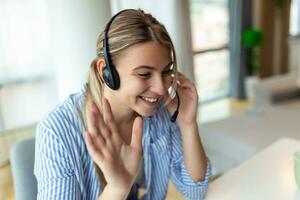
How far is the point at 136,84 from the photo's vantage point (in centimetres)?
87

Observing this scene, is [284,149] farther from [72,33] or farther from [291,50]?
[291,50]

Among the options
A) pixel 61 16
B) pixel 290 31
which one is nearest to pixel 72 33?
pixel 61 16

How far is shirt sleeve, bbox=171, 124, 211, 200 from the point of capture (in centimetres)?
103

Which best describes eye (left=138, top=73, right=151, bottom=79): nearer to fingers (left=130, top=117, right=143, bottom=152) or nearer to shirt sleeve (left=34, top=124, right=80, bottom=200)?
fingers (left=130, top=117, right=143, bottom=152)

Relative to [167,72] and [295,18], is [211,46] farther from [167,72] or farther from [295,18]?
[167,72]

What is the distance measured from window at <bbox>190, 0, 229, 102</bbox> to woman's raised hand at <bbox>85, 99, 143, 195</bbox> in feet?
9.83

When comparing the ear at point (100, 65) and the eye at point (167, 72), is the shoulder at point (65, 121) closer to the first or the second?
the ear at point (100, 65)

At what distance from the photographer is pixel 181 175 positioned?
1098 mm

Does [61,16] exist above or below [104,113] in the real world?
above

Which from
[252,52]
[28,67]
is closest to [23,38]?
[28,67]

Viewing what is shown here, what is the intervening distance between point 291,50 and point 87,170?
12.8ft

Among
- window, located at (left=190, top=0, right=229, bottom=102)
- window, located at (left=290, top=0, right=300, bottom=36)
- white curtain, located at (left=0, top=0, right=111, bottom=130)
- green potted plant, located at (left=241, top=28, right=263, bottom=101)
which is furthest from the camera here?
window, located at (left=290, top=0, right=300, bottom=36)

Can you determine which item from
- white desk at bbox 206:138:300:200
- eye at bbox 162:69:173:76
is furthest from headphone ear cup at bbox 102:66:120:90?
white desk at bbox 206:138:300:200

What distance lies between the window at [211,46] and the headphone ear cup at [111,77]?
289 cm
